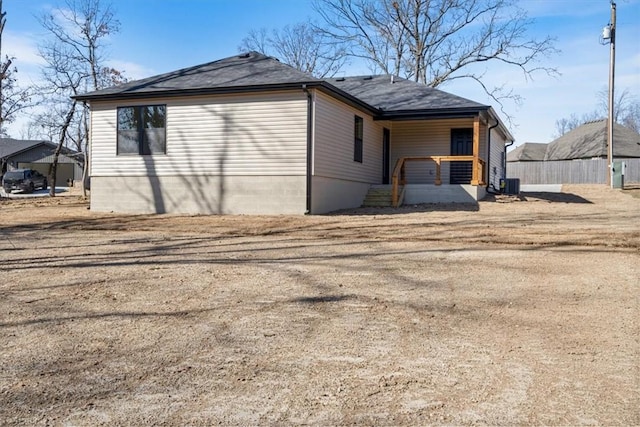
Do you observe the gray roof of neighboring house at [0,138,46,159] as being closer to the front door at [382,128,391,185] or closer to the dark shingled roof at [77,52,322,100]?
the dark shingled roof at [77,52,322,100]

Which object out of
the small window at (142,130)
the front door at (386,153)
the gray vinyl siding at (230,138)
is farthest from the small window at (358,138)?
the small window at (142,130)

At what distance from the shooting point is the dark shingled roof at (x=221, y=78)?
14.9m

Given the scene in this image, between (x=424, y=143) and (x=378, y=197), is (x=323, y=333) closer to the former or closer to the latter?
(x=378, y=197)

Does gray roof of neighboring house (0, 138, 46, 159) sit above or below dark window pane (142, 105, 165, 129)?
above

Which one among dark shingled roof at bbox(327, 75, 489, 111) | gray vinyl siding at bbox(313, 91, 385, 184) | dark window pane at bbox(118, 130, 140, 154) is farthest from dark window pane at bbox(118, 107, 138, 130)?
dark shingled roof at bbox(327, 75, 489, 111)

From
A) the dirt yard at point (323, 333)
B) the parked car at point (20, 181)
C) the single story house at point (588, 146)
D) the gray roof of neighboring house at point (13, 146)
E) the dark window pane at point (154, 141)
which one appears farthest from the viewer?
the gray roof of neighboring house at point (13, 146)

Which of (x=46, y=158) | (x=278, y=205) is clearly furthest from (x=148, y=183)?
(x=46, y=158)

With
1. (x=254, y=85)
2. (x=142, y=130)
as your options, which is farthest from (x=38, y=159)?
(x=254, y=85)

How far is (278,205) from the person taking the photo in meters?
15.0

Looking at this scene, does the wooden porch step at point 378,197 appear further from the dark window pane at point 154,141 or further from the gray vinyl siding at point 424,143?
the dark window pane at point 154,141

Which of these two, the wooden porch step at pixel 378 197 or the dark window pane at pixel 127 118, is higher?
the dark window pane at pixel 127 118

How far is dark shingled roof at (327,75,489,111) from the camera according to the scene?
18609mm

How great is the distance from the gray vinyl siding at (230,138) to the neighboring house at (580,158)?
2616cm

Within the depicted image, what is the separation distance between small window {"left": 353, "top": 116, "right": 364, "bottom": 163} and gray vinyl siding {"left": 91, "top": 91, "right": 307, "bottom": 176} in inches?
134
